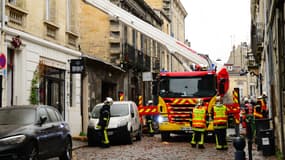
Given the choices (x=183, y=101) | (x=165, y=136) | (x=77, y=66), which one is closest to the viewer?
(x=183, y=101)

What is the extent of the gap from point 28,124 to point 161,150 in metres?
6.59

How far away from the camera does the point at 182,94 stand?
69.0 feet

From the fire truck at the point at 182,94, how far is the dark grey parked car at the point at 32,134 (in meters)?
7.37

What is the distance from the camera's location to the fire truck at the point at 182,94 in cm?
2080

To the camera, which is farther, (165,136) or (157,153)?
(165,136)

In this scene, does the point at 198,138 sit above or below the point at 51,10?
below

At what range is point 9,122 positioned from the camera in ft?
39.9

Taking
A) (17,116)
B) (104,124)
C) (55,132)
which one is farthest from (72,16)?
(17,116)

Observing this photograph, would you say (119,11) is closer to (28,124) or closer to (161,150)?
(161,150)

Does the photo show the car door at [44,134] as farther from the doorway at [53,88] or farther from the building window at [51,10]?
the building window at [51,10]

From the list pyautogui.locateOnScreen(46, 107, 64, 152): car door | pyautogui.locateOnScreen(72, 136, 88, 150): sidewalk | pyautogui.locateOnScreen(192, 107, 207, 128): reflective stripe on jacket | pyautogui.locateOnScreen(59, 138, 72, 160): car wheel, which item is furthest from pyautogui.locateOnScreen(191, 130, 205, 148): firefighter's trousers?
pyautogui.locateOnScreen(46, 107, 64, 152): car door

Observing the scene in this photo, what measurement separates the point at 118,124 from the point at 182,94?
3.05 m

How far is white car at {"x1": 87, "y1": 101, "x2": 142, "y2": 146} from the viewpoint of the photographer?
1978 centimetres

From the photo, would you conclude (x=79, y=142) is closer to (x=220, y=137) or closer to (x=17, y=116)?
(x=220, y=137)
